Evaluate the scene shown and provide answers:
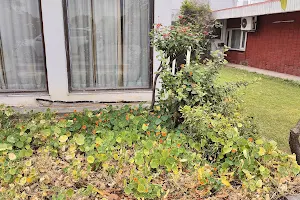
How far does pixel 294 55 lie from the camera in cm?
961

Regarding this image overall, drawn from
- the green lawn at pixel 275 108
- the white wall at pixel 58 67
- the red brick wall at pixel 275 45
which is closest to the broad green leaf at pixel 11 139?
the white wall at pixel 58 67

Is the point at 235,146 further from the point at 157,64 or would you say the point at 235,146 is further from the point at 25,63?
the point at 25,63

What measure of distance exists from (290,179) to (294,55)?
8704mm

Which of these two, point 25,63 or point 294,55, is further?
point 294,55

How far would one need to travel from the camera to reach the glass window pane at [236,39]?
13466 mm

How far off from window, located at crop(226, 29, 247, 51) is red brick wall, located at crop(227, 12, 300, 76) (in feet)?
1.81

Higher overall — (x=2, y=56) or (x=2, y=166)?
(x=2, y=56)

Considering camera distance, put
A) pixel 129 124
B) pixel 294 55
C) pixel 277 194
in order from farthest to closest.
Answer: pixel 294 55 → pixel 129 124 → pixel 277 194

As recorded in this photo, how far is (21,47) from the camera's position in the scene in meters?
4.02

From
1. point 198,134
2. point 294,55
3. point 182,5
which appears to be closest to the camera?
point 198,134

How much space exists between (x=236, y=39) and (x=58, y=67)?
11.7 meters

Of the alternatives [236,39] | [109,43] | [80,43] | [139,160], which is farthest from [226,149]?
[236,39]

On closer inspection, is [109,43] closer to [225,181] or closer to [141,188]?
[141,188]

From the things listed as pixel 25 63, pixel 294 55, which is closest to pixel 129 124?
pixel 25 63
